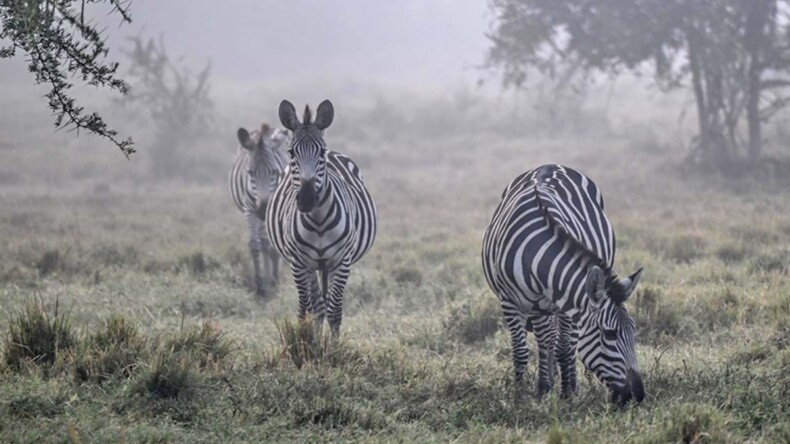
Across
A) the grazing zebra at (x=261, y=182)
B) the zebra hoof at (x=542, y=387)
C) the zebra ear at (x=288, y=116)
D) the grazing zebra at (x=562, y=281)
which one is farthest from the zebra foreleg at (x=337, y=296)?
the grazing zebra at (x=261, y=182)

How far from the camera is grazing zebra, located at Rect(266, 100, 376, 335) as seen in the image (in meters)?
7.71

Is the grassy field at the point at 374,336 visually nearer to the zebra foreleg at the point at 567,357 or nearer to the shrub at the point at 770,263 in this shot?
the shrub at the point at 770,263

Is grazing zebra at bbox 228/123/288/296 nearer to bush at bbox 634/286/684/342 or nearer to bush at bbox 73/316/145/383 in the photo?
bush at bbox 73/316/145/383

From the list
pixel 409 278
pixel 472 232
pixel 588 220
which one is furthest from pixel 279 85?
pixel 588 220

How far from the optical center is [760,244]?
38.6 feet

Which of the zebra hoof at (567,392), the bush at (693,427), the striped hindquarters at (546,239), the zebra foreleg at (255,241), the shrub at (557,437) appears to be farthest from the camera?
the zebra foreleg at (255,241)

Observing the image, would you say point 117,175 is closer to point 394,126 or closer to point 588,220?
point 394,126

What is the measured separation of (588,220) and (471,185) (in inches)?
508

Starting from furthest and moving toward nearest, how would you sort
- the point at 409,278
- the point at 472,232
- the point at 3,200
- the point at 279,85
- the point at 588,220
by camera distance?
the point at 279,85, the point at 3,200, the point at 472,232, the point at 409,278, the point at 588,220

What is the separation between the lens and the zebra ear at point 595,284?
18.7 feet

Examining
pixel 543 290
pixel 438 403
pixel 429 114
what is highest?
pixel 429 114

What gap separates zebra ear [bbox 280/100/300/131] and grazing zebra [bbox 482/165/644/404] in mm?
1938

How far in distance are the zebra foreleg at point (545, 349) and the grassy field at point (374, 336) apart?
194mm

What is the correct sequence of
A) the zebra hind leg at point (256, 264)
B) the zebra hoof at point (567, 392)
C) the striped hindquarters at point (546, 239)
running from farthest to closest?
the zebra hind leg at point (256, 264) < the zebra hoof at point (567, 392) < the striped hindquarters at point (546, 239)
